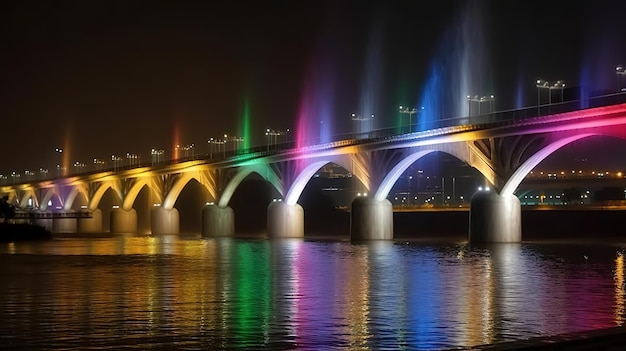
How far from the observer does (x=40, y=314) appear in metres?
23.7

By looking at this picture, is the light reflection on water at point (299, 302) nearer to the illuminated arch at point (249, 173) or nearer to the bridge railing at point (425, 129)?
the bridge railing at point (425, 129)

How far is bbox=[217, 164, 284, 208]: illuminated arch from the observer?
10204 centimetres

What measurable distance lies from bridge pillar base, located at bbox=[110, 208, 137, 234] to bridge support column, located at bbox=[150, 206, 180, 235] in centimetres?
1292

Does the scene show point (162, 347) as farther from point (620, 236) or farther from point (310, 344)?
point (620, 236)

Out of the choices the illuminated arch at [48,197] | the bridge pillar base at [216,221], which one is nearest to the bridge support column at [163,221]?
the bridge pillar base at [216,221]

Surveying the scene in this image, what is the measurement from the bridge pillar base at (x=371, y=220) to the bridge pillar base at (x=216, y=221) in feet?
100

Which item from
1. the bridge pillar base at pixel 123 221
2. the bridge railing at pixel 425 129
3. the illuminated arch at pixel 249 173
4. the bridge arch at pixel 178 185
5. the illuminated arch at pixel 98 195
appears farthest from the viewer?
the illuminated arch at pixel 98 195

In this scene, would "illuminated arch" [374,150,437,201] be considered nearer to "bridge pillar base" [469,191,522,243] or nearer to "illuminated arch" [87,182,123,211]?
"bridge pillar base" [469,191,522,243]

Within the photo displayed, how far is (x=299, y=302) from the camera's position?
27703mm

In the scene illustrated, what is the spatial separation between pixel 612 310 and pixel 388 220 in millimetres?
61637

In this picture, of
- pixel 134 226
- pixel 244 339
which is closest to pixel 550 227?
pixel 134 226

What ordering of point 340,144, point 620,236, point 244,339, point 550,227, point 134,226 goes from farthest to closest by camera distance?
point 134,226 → point 550,227 → point 620,236 → point 340,144 → point 244,339

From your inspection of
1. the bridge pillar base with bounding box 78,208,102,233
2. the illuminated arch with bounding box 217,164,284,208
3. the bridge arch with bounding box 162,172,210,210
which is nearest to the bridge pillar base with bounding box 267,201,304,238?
the illuminated arch with bounding box 217,164,284,208

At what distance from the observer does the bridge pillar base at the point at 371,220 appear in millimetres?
85750
